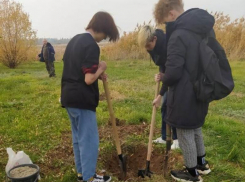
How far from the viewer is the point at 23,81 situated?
12.2m

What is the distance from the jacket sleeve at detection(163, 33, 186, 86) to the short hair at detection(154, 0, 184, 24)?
0.39 m

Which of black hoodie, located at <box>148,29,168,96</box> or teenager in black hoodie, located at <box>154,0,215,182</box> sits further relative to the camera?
black hoodie, located at <box>148,29,168,96</box>

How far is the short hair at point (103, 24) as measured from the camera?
2775 millimetres

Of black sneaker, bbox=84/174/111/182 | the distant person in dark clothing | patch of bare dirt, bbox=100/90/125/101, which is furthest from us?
the distant person in dark clothing

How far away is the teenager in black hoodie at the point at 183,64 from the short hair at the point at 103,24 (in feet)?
1.81

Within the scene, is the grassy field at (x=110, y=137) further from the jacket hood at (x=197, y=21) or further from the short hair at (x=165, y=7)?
the short hair at (x=165, y=7)

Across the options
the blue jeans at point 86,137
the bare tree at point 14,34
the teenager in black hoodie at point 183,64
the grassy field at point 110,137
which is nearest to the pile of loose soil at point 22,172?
the grassy field at point 110,137

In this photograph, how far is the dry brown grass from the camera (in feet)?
57.6

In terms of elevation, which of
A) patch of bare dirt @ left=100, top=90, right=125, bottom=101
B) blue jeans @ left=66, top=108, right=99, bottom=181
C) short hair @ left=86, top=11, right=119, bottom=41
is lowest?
patch of bare dirt @ left=100, top=90, right=125, bottom=101

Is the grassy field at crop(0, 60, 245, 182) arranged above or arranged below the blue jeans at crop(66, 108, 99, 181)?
below

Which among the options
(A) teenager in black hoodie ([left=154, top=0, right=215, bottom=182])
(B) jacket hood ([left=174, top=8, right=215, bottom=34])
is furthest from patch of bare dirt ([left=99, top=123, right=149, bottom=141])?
(B) jacket hood ([left=174, top=8, right=215, bottom=34])

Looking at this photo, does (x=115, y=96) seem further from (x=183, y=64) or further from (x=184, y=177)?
(x=183, y=64)

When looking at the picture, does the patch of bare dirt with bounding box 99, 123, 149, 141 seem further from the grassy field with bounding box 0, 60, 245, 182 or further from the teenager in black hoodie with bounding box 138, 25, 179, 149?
the teenager in black hoodie with bounding box 138, 25, 179, 149

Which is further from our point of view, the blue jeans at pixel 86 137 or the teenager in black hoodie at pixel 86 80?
the blue jeans at pixel 86 137
